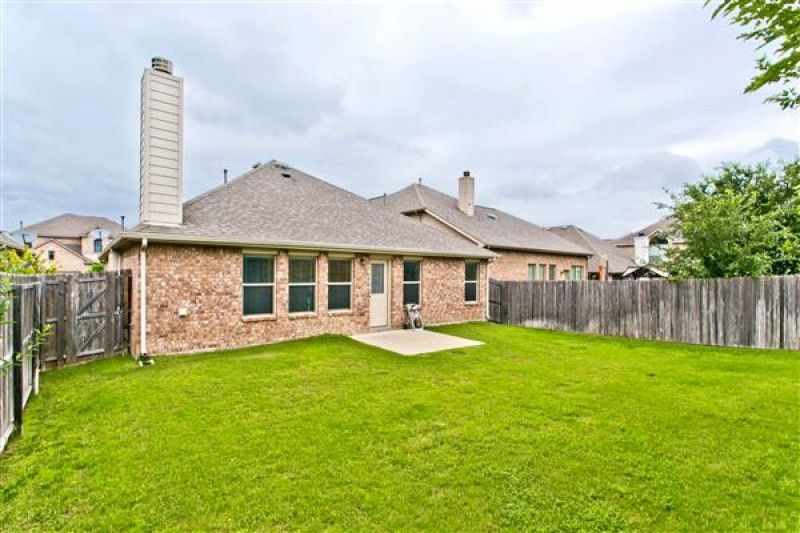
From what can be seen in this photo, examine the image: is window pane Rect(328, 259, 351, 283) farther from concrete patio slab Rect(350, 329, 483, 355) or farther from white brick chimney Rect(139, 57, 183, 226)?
white brick chimney Rect(139, 57, 183, 226)

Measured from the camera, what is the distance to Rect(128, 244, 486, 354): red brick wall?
870 centimetres

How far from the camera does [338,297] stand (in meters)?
11.6

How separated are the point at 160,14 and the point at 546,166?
24.4m

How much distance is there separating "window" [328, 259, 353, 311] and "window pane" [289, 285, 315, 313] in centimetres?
59

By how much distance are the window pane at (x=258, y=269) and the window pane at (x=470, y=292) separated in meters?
7.58

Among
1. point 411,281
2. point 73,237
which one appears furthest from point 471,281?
point 73,237

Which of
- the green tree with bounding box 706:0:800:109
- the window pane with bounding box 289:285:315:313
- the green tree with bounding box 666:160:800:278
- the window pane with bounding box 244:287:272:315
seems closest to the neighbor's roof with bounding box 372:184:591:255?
the green tree with bounding box 666:160:800:278

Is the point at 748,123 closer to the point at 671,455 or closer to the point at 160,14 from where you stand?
the point at 671,455

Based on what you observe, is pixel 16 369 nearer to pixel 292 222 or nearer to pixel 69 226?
pixel 292 222

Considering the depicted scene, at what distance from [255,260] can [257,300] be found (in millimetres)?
1012

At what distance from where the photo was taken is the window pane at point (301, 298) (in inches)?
420

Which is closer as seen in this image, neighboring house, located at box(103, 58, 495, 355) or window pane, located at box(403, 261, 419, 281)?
neighboring house, located at box(103, 58, 495, 355)

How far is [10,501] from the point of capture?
139 inches

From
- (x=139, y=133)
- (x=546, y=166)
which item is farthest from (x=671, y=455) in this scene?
(x=546, y=166)
